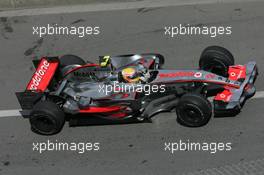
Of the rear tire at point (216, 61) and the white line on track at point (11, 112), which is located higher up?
the rear tire at point (216, 61)

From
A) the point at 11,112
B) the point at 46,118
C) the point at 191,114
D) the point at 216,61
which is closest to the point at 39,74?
the point at 46,118

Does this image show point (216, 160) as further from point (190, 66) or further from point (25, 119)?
point (25, 119)

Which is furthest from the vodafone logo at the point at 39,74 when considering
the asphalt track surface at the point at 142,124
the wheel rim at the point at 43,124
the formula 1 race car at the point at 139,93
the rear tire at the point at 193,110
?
the rear tire at the point at 193,110

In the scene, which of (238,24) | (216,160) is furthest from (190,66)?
(216,160)

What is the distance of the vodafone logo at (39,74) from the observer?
987 cm

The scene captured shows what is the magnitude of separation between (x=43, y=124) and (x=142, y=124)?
182 cm

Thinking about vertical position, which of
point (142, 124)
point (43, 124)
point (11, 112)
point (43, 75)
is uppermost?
point (43, 75)

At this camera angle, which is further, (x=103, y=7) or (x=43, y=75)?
(x=103, y=7)

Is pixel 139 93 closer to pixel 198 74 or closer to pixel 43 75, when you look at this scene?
pixel 198 74

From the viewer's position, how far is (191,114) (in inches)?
366

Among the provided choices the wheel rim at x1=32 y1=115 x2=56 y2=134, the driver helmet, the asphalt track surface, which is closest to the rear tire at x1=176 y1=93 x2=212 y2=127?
the asphalt track surface

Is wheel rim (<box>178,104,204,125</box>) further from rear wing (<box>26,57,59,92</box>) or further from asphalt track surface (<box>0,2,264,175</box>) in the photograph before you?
rear wing (<box>26,57,59,92</box>)

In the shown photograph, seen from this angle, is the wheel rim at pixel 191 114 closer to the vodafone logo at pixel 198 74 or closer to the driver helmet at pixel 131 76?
the vodafone logo at pixel 198 74

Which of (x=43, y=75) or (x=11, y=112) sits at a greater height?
(x=43, y=75)
